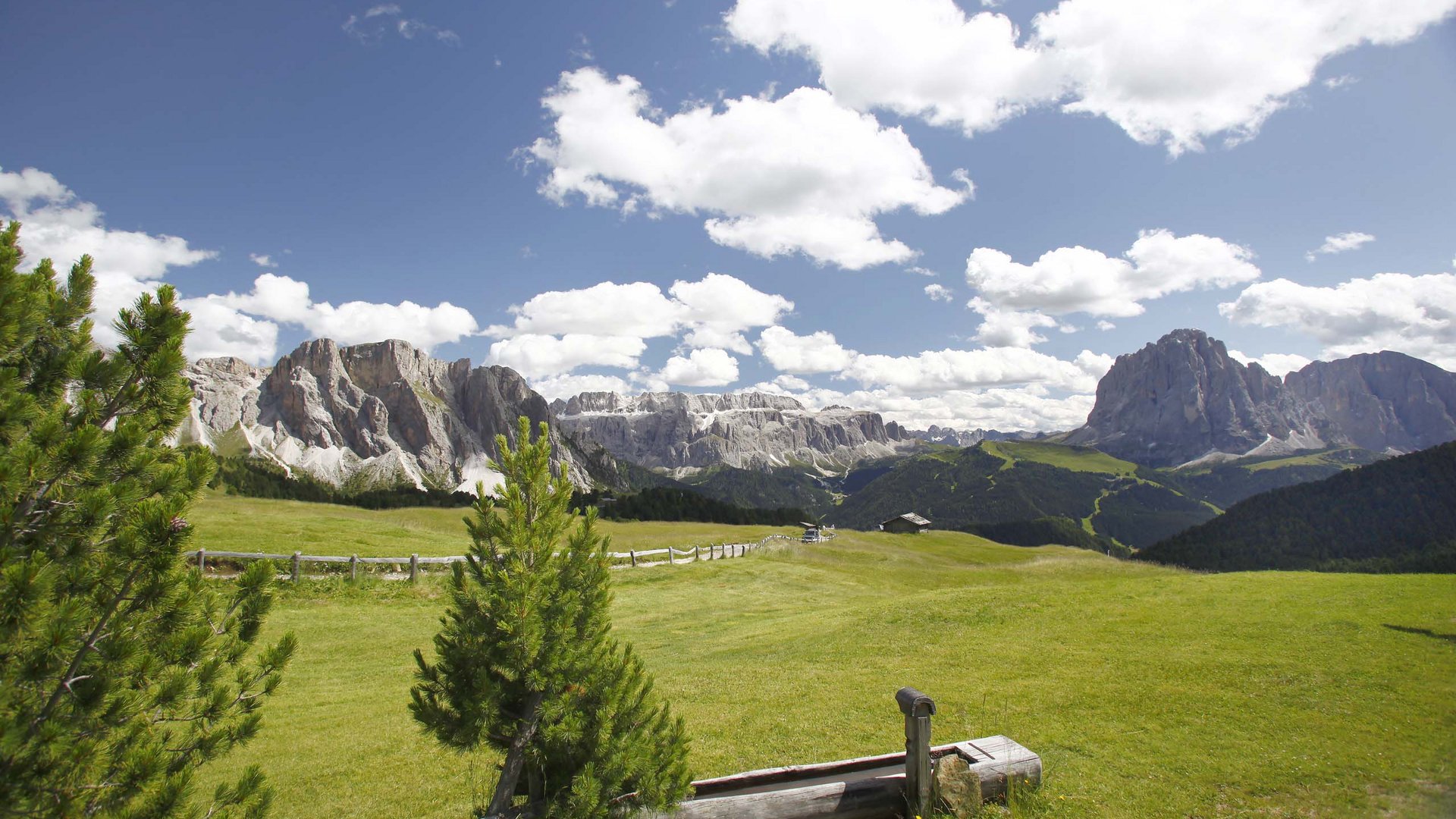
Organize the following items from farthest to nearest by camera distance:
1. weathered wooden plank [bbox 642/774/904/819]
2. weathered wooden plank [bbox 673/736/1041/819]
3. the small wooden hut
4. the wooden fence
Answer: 1. the small wooden hut
2. the wooden fence
3. weathered wooden plank [bbox 673/736/1041/819]
4. weathered wooden plank [bbox 642/774/904/819]

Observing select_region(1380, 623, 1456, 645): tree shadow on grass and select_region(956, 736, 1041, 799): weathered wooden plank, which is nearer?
select_region(956, 736, 1041, 799): weathered wooden plank

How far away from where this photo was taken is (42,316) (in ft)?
15.1

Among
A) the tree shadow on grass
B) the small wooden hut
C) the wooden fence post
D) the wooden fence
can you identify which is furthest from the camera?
the small wooden hut

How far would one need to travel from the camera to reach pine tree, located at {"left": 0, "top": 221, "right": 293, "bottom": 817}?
13.1 feet

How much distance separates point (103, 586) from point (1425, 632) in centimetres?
2226

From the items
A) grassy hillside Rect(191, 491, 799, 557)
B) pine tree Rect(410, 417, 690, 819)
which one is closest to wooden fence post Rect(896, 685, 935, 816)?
pine tree Rect(410, 417, 690, 819)

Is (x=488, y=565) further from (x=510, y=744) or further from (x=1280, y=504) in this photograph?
(x=1280, y=504)

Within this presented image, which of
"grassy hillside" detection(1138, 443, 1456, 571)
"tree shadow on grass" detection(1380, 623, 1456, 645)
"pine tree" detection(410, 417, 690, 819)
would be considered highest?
"pine tree" detection(410, 417, 690, 819)

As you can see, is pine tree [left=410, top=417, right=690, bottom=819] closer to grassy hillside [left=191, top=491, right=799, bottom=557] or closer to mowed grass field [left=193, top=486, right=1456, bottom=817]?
mowed grass field [left=193, top=486, right=1456, bottom=817]

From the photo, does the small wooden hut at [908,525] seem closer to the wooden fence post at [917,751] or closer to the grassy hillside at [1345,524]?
the grassy hillside at [1345,524]

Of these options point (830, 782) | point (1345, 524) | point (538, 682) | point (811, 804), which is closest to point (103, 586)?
point (538, 682)

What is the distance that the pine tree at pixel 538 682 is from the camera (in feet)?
19.9

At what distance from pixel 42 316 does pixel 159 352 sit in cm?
69

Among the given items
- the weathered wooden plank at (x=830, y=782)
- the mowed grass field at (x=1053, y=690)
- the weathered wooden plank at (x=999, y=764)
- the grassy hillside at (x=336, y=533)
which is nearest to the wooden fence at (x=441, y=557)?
the mowed grass field at (x=1053, y=690)
